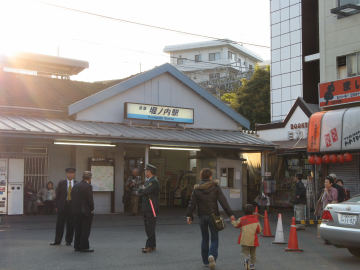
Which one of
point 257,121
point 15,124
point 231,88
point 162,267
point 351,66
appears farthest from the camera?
point 231,88

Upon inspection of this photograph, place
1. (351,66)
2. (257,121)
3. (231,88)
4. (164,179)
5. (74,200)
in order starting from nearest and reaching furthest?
(74,200) → (351,66) → (164,179) → (257,121) → (231,88)

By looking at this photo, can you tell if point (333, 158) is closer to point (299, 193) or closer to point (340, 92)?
point (299, 193)

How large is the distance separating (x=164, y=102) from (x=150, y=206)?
1256 centimetres

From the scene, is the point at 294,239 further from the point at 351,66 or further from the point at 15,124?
the point at 351,66

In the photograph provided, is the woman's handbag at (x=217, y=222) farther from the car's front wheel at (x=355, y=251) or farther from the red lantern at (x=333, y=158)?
the red lantern at (x=333, y=158)

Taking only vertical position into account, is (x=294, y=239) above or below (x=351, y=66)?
below

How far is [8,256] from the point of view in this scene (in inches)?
388

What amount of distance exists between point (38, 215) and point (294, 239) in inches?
445

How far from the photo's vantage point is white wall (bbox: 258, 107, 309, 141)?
26078 millimetres

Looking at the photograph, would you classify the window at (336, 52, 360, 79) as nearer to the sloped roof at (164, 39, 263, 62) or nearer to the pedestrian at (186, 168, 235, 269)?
the pedestrian at (186, 168, 235, 269)

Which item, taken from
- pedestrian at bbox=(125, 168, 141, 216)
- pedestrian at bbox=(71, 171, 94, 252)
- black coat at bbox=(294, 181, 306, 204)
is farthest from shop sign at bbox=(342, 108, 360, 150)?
pedestrian at bbox=(71, 171, 94, 252)

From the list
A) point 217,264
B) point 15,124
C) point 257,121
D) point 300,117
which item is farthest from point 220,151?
point 257,121

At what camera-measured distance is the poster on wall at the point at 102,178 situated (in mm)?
20516

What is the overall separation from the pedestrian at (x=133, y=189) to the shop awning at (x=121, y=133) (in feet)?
6.08
